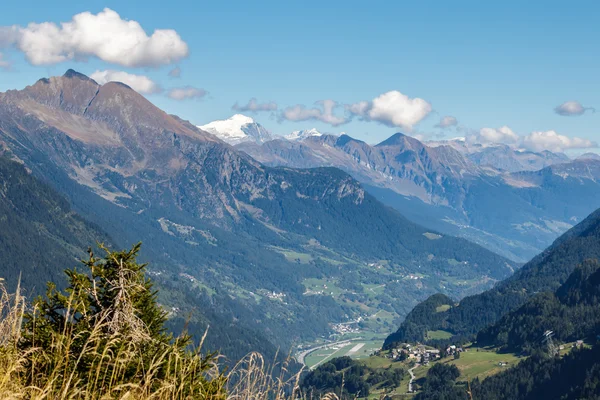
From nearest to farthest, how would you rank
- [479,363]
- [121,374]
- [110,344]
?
[110,344] < [121,374] < [479,363]

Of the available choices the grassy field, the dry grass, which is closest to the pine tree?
the dry grass

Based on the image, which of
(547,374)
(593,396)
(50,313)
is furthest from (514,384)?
(50,313)

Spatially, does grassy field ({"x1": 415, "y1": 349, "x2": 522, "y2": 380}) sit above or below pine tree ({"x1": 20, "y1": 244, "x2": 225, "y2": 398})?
below

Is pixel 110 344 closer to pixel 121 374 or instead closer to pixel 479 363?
pixel 121 374

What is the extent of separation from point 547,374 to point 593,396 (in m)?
31.9

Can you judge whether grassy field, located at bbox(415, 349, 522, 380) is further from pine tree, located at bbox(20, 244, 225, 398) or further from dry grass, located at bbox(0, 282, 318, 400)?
dry grass, located at bbox(0, 282, 318, 400)

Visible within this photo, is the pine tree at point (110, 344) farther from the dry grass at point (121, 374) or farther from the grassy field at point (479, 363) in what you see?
the grassy field at point (479, 363)

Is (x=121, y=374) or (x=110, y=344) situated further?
(x=121, y=374)

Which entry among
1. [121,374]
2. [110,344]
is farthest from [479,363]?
[110,344]

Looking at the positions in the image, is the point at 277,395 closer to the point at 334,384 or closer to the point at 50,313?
the point at 50,313

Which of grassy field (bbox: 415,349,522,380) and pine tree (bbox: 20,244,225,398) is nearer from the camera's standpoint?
pine tree (bbox: 20,244,225,398)

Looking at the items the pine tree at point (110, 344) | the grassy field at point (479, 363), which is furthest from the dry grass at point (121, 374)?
the grassy field at point (479, 363)

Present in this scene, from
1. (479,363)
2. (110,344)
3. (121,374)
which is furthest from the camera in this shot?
(479,363)

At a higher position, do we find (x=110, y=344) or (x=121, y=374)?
(x=110, y=344)
